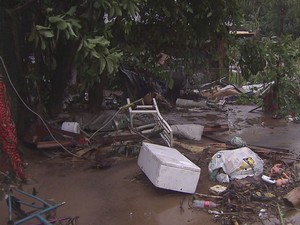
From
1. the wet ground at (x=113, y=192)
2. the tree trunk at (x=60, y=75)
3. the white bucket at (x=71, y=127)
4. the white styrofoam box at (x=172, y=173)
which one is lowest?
the wet ground at (x=113, y=192)

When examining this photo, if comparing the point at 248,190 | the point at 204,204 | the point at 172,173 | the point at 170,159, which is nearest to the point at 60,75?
the point at 170,159

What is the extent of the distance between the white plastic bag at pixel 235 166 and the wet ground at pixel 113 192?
0.19 meters

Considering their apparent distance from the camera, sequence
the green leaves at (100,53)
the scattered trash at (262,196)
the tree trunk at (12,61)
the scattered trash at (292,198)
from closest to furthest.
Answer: the green leaves at (100,53) < the scattered trash at (292,198) < the scattered trash at (262,196) < the tree trunk at (12,61)

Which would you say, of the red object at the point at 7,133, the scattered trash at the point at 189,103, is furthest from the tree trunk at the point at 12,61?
the scattered trash at the point at 189,103

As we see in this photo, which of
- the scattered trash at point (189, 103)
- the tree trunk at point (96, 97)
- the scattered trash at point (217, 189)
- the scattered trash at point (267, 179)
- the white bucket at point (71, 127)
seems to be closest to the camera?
the scattered trash at point (217, 189)

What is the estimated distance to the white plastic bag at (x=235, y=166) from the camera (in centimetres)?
536

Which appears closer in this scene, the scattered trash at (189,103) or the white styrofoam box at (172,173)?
the white styrofoam box at (172,173)

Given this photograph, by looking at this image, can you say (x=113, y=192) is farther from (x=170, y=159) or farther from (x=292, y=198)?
(x=292, y=198)

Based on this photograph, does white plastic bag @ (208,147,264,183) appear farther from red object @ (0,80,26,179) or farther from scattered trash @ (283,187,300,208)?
red object @ (0,80,26,179)

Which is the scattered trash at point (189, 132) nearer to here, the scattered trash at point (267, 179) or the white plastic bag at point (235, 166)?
the white plastic bag at point (235, 166)

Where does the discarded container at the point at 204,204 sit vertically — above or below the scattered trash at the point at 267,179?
below

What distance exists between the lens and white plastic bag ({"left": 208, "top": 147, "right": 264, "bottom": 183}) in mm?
5363

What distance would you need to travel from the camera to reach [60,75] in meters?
7.91

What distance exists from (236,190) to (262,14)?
26.4 metres
